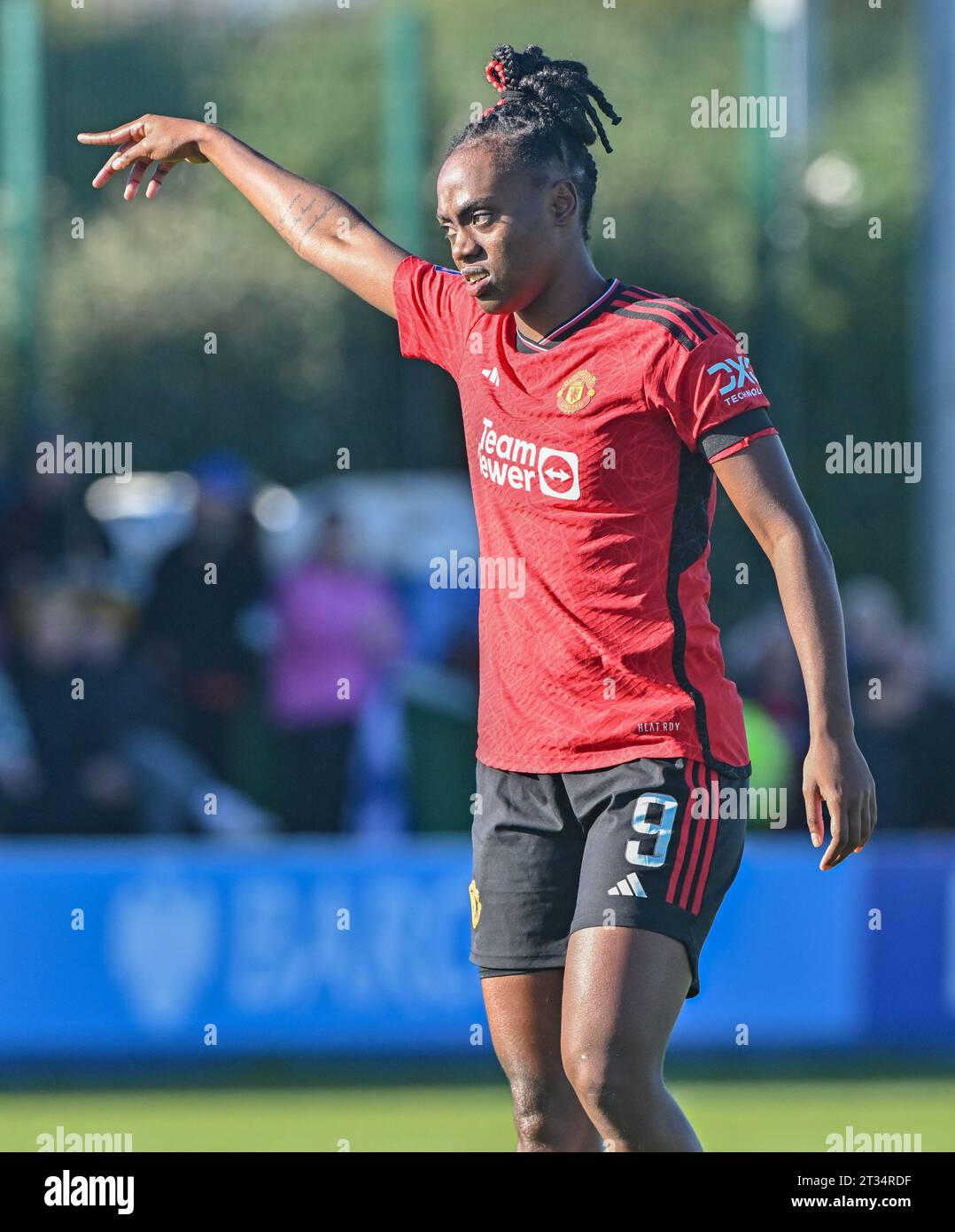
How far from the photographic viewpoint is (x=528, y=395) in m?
4.10

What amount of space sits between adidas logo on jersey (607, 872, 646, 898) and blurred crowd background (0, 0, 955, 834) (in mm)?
4545

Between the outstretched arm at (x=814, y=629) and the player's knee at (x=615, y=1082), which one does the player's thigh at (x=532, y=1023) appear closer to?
the player's knee at (x=615, y=1082)

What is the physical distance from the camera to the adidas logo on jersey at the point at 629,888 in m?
3.87

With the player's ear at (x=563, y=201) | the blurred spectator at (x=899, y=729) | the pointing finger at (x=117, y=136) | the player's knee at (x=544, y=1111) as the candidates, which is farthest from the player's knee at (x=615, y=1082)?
the blurred spectator at (x=899, y=729)

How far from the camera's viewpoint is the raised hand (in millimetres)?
4766

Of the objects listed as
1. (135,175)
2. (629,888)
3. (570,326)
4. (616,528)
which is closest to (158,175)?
(135,175)

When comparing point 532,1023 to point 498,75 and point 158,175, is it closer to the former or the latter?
point 498,75

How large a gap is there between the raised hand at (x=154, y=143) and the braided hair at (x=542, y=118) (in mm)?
906

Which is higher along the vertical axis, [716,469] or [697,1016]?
[716,469]

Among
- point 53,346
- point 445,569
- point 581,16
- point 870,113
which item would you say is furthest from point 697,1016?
point 581,16

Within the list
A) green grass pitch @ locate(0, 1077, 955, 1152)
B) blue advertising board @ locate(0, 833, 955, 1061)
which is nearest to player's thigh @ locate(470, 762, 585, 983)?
green grass pitch @ locate(0, 1077, 955, 1152)
